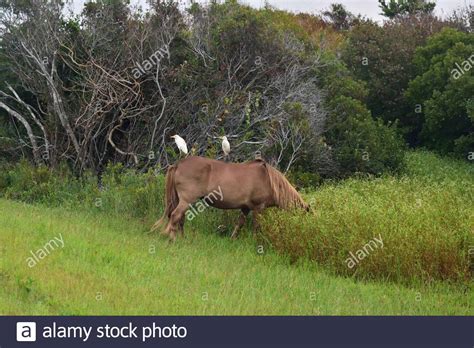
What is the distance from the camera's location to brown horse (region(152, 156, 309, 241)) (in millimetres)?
11766

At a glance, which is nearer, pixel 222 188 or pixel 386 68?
pixel 222 188

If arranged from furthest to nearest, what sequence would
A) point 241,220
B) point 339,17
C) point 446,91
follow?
point 339,17, point 446,91, point 241,220

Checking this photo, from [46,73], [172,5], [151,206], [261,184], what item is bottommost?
[151,206]

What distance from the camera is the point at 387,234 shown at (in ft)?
33.5

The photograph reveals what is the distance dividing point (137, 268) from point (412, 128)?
865 inches

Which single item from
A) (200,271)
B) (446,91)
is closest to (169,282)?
Result: (200,271)

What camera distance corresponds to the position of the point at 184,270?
938cm

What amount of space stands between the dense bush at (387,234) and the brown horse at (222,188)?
37 cm

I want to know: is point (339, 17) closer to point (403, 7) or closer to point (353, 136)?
point (403, 7)

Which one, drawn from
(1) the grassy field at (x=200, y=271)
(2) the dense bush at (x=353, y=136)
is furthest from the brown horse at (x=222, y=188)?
(2) the dense bush at (x=353, y=136)

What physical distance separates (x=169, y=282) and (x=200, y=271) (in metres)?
0.86

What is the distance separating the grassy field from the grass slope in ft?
0.04
